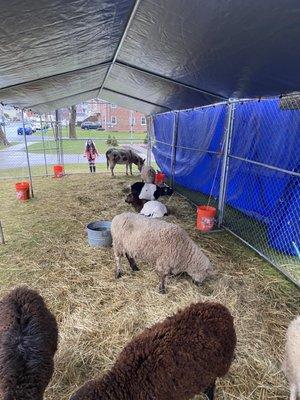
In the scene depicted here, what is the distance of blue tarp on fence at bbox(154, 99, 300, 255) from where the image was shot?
5371mm

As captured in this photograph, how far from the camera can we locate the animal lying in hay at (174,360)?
1.93 m

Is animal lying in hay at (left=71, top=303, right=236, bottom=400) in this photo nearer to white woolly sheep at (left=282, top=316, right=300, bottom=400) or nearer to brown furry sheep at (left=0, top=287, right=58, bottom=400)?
brown furry sheep at (left=0, top=287, right=58, bottom=400)

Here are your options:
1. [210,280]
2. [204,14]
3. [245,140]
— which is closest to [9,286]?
[210,280]

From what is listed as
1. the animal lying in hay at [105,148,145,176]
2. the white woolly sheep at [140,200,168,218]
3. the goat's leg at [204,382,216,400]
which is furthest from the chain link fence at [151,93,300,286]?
the animal lying in hay at [105,148,145,176]

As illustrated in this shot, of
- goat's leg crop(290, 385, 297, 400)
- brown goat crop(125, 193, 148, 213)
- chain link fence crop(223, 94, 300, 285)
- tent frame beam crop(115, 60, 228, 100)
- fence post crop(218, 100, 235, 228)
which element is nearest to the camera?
goat's leg crop(290, 385, 297, 400)

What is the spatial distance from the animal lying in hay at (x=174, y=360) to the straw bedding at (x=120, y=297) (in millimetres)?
690

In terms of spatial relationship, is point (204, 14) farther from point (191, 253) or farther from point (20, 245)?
point (20, 245)

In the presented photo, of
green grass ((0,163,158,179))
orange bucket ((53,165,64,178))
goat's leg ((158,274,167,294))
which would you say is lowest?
green grass ((0,163,158,179))

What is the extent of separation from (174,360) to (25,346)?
3.62 ft

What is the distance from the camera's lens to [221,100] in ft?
20.9

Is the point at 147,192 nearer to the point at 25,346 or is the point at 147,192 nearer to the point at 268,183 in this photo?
the point at 268,183

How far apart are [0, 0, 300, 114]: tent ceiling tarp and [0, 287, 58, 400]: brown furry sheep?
2356 millimetres

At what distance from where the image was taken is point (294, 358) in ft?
7.75

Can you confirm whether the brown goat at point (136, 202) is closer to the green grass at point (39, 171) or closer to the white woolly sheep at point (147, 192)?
the white woolly sheep at point (147, 192)
